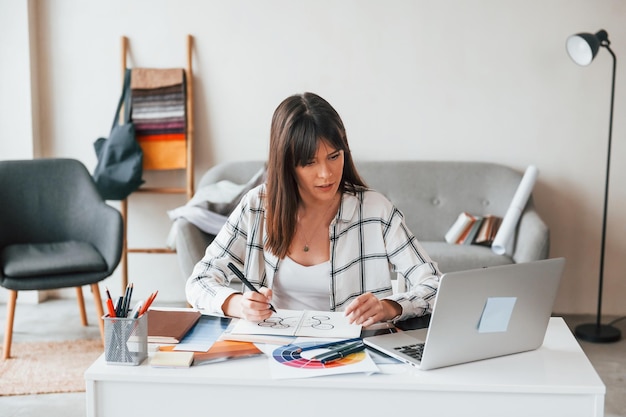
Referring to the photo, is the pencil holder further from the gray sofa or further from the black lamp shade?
the black lamp shade

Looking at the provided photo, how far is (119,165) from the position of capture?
383 centimetres

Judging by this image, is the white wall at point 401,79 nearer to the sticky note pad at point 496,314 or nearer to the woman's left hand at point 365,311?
the woman's left hand at point 365,311

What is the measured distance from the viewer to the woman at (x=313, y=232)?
178 cm

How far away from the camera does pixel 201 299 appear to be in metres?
1.73

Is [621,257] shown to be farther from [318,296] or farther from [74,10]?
[74,10]

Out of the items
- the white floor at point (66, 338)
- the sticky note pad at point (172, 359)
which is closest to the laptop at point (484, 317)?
the sticky note pad at point (172, 359)

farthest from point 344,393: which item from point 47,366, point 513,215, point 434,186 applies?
point 434,186

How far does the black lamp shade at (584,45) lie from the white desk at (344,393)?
2.48 m

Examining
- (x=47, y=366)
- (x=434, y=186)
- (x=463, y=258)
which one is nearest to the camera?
(x=47, y=366)

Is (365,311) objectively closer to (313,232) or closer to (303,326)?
(303,326)

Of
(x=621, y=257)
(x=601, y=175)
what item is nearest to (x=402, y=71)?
(x=601, y=175)

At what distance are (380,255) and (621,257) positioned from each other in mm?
2498

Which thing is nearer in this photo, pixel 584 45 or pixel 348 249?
pixel 348 249

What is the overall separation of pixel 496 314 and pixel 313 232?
670 millimetres
